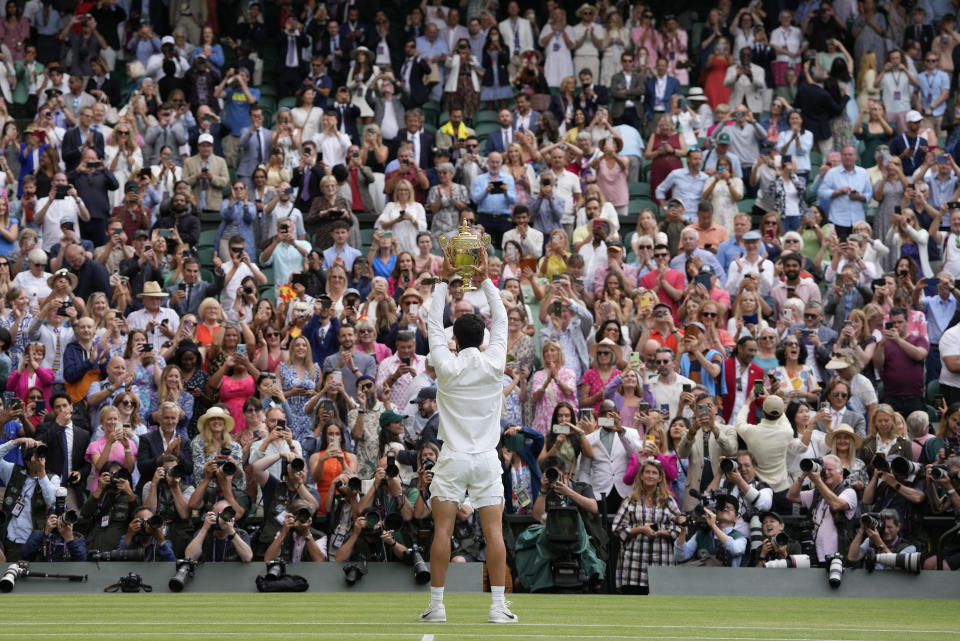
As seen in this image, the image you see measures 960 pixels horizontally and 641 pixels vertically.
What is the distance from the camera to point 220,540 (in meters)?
13.1

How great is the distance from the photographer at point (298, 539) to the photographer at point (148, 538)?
850mm

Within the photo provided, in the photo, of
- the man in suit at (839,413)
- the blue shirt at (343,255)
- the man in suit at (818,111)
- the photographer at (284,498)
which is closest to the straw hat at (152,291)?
the blue shirt at (343,255)

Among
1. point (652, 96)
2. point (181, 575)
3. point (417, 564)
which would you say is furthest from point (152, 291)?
point (652, 96)

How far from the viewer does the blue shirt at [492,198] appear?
18.8 m

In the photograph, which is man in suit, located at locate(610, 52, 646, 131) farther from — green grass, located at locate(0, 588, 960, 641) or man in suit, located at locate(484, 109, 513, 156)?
green grass, located at locate(0, 588, 960, 641)

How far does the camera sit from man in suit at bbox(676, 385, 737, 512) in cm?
1412

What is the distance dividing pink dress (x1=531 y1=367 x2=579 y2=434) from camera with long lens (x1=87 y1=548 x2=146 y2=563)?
4.10 meters

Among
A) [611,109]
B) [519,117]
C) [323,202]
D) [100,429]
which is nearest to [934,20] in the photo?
[611,109]

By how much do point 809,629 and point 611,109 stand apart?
532 inches

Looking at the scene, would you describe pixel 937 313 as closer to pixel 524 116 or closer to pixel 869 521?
pixel 869 521

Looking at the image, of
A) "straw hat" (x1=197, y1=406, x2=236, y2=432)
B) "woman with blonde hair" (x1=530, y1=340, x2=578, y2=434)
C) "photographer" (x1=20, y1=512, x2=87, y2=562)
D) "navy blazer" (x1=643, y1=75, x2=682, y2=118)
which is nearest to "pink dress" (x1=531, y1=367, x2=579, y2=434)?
"woman with blonde hair" (x1=530, y1=340, x2=578, y2=434)

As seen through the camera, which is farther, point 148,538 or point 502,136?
point 502,136

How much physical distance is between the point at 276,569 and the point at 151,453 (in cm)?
260

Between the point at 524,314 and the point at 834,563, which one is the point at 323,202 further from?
the point at 834,563
